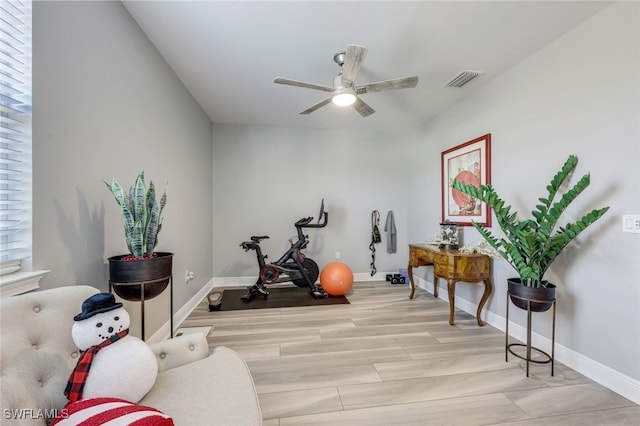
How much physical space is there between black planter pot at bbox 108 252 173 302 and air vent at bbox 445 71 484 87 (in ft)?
10.8

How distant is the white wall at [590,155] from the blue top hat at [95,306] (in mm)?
3042

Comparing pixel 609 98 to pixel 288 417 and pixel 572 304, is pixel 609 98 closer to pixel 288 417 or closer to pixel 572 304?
pixel 572 304

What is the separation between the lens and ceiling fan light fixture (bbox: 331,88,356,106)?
7.75 feet

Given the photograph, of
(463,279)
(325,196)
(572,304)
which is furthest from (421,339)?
(325,196)

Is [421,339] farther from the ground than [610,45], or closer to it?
closer to it

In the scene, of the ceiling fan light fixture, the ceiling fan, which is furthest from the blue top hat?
the ceiling fan light fixture

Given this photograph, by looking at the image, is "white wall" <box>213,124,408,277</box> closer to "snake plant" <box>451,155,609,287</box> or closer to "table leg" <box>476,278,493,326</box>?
"table leg" <box>476,278,493,326</box>

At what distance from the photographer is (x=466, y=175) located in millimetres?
3230

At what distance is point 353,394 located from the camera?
5.67 ft

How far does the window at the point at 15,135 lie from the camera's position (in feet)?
3.63

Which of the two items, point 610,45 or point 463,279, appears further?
point 463,279

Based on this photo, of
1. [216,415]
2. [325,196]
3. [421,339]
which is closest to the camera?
[216,415]

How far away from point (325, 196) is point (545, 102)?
3.08m

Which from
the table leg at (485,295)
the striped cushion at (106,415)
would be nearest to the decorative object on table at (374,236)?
the table leg at (485,295)
